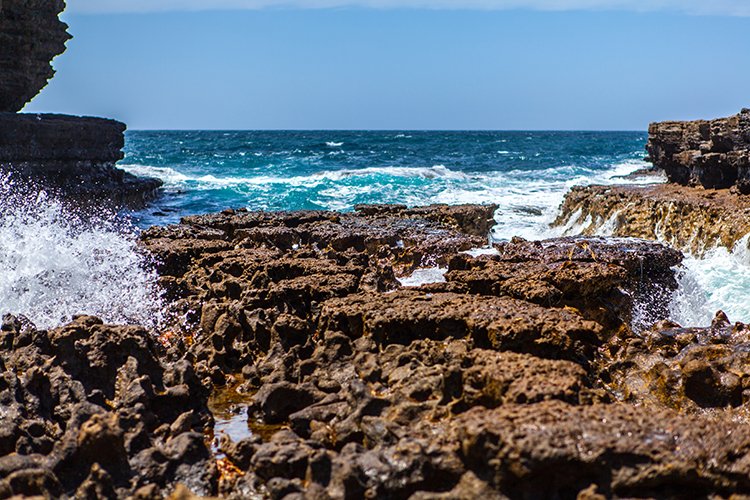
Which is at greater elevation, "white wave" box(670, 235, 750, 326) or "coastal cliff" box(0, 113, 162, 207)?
"coastal cliff" box(0, 113, 162, 207)

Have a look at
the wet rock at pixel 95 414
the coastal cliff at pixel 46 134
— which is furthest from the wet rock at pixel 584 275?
the coastal cliff at pixel 46 134

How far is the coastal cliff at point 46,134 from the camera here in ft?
59.5

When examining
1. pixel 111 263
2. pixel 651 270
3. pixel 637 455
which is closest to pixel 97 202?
pixel 111 263

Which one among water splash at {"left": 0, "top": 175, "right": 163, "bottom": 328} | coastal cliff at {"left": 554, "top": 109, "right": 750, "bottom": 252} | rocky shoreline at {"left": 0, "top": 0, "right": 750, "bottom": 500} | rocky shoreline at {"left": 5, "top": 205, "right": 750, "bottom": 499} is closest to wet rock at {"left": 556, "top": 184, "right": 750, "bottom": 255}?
coastal cliff at {"left": 554, "top": 109, "right": 750, "bottom": 252}

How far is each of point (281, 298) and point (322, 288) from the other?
42 cm

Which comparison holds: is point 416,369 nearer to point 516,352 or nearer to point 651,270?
point 516,352

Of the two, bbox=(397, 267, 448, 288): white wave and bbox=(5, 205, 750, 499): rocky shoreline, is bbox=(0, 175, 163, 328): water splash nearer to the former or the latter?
bbox=(5, 205, 750, 499): rocky shoreline

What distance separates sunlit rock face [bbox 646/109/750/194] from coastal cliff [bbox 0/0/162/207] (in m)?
13.2

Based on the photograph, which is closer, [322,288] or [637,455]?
[637,455]

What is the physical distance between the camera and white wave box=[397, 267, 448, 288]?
8031mm

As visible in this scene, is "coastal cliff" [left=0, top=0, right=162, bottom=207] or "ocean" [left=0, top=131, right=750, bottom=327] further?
"coastal cliff" [left=0, top=0, right=162, bottom=207]

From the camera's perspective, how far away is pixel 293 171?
35.7 metres

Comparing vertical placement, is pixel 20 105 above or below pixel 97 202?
above

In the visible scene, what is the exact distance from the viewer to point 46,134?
1866cm
